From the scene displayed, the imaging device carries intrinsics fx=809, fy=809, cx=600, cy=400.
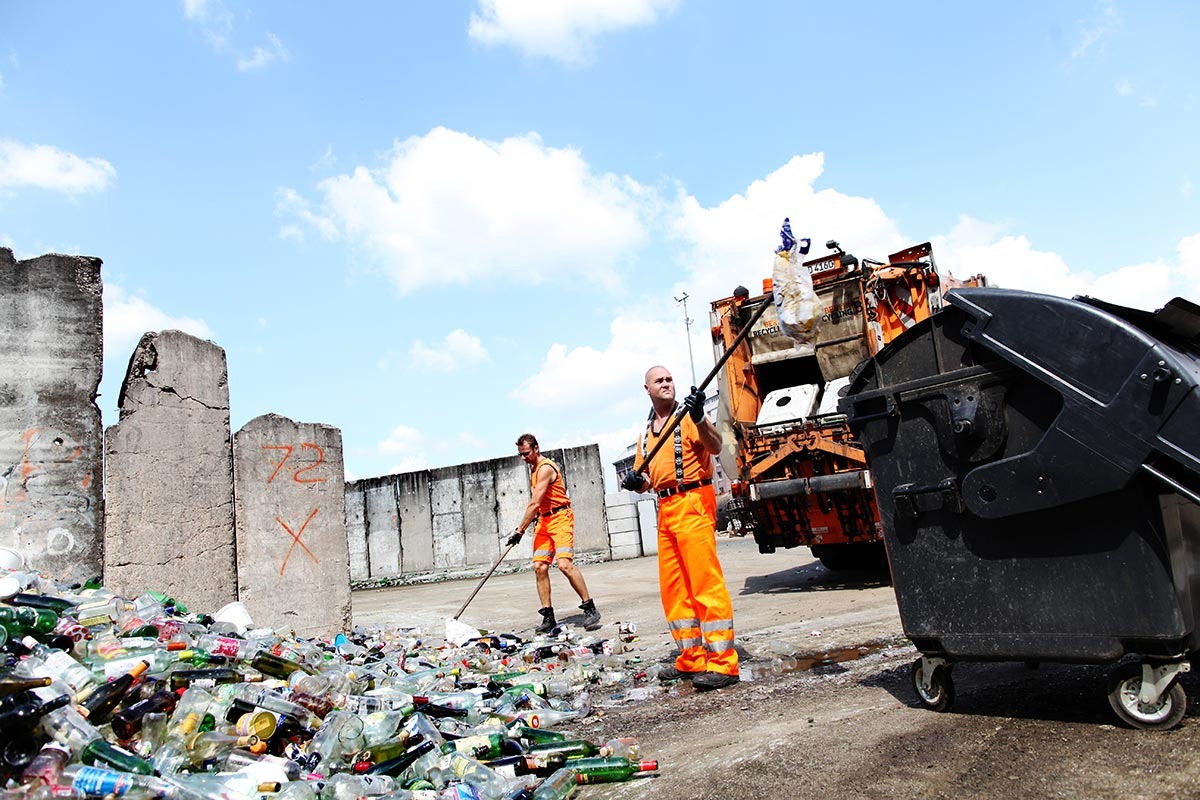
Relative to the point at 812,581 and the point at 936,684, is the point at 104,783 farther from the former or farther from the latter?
the point at 812,581

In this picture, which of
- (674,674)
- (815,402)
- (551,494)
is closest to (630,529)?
(815,402)

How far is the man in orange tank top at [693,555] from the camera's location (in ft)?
13.7

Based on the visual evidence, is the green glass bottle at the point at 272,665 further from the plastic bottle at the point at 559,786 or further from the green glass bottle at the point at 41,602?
the plastic bottle at the point at 559,786

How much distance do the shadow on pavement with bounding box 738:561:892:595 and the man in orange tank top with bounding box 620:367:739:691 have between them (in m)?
3.47

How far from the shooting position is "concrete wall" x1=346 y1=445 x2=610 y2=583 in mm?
15602

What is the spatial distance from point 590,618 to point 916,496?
13.7ft

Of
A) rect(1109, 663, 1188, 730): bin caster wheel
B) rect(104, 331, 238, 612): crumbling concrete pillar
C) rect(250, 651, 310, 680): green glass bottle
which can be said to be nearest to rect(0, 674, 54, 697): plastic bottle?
rect(250, 651, 310, 680): green glass bottle

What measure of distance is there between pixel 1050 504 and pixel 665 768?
1.57m

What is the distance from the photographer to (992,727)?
2.79 metres

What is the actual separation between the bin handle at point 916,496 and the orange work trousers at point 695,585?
1213 millimetres

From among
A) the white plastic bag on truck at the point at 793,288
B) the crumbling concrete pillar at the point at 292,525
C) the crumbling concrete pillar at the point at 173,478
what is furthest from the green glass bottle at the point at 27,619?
the white plastic bag on truck at the point at 793,288

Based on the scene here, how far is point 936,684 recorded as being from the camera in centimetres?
304

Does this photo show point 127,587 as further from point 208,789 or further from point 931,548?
point 931,548

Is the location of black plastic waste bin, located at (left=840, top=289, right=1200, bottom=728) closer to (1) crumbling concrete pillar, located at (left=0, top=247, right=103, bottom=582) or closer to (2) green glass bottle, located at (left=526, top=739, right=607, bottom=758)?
(2) green glass bottle, located at (left=526, top=739, right=607, bottom=758)
